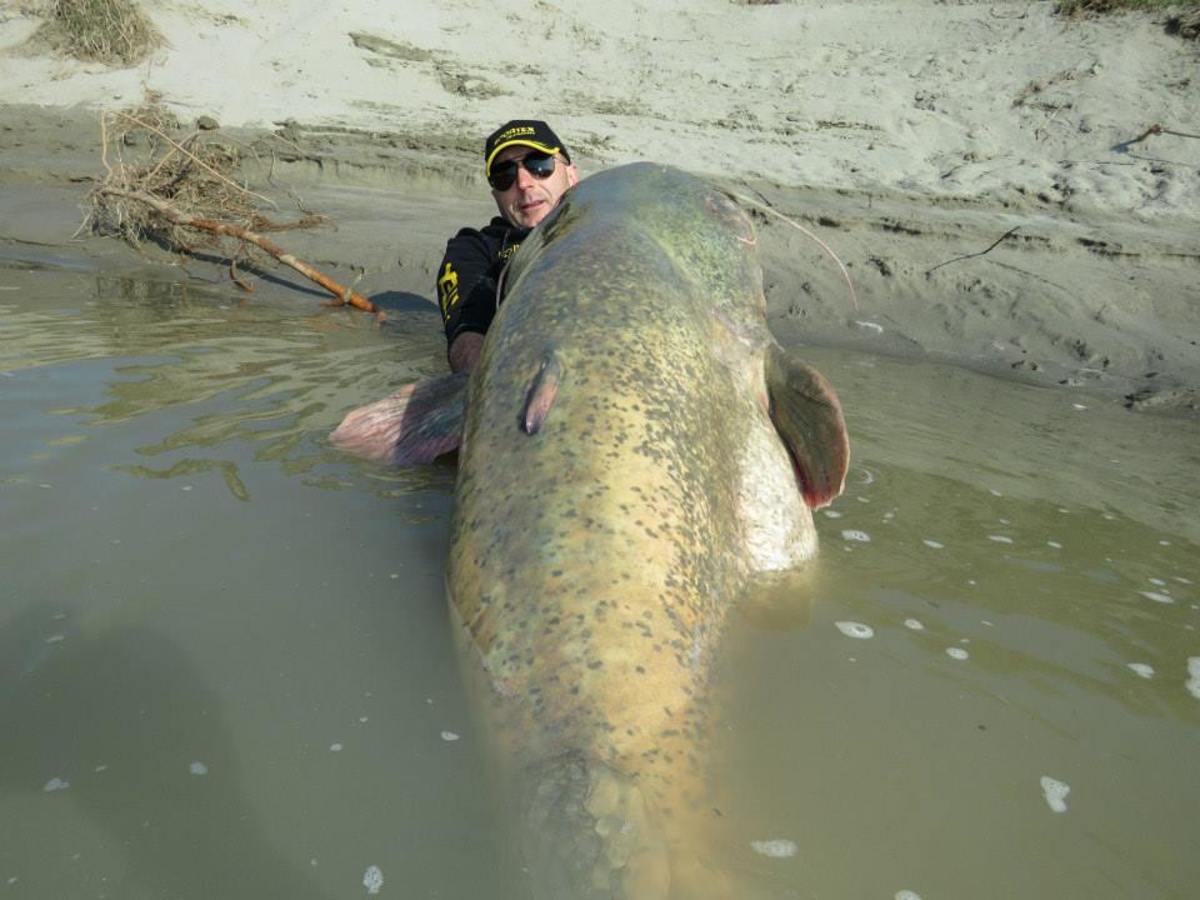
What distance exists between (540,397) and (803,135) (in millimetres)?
7837

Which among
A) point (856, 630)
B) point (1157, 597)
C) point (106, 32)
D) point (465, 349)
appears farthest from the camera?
point (106, 32)

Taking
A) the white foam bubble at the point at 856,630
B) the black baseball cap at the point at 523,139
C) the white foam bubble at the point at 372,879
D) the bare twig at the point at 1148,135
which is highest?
the bare twig at the point at 1148,135

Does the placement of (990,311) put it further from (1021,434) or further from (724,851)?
(724,851)

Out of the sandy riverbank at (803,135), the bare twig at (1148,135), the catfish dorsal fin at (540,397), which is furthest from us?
the bare twig at (1148,135)

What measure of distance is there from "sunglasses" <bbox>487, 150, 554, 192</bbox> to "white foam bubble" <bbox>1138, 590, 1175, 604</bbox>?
2990 mm

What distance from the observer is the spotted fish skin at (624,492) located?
1649 mm

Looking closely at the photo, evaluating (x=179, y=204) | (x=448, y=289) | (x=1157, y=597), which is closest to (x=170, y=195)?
(x=179, y=204)

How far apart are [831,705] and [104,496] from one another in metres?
2.28

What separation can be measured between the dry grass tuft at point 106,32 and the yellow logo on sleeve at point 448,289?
9257 mm

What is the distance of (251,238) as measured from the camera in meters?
6.18

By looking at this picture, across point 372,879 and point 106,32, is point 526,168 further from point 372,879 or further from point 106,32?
point 106,32

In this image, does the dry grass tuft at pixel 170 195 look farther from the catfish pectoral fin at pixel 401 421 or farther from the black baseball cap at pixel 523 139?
the catfish pectoral fin at pixel 401 421

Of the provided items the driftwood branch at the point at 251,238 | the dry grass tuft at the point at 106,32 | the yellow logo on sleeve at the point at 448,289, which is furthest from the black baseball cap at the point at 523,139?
the dry grass tuft at the point at 106,32

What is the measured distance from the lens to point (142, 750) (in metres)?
1.77
